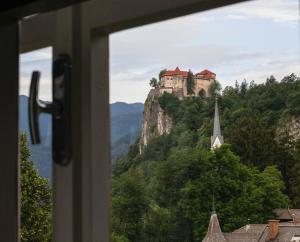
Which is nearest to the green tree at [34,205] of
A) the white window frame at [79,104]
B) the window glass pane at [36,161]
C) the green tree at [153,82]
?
the window glass pane at [36,161]

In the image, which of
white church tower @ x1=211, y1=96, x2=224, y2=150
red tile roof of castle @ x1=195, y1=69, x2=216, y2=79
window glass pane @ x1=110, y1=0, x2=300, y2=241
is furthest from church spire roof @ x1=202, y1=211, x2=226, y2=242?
red tile roof of castle @ x1=195, y1=69, x2=216, y2=79

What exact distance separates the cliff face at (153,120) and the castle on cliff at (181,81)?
0.07 feet

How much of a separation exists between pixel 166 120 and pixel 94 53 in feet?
0.57

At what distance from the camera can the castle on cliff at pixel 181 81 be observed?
83cm

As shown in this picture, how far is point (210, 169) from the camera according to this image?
2.73 feet

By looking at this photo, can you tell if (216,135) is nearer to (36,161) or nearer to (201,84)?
(201,84)

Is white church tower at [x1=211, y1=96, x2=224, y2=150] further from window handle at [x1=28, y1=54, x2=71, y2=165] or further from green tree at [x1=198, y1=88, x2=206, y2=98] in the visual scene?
window handle at [x1=28, y1=54, x2=71, y2=165]

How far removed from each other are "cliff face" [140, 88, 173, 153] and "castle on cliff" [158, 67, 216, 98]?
0.02 metres

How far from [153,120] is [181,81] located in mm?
95

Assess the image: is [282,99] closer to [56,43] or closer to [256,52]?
[256,52]

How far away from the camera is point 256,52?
2.66 ft

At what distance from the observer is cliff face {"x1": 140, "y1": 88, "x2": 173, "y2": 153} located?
0.88 m

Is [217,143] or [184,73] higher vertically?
[184,73]

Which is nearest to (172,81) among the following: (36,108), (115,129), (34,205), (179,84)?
(179,84)
